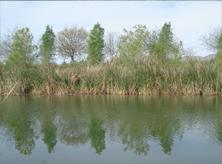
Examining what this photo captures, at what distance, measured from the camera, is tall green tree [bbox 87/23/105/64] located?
33312mm

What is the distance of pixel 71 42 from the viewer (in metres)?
41.7

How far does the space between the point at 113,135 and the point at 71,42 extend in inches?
1376

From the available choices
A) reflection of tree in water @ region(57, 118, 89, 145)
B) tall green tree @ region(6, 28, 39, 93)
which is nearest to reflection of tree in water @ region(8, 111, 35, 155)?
reflection of tree in water @ region(57, 118, 89, 145)

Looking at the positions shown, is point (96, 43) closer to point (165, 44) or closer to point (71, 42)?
point (71, 42)

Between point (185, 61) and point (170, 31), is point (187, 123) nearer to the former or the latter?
point (185, 61)

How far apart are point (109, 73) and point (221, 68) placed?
545 centimetres

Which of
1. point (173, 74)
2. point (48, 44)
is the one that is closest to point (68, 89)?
point (173, 74)

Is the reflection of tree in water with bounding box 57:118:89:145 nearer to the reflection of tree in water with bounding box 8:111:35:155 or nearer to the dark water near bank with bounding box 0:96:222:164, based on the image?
the dark water near bank with bounding box 0:96:222:164

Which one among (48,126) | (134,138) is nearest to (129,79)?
(48,126)

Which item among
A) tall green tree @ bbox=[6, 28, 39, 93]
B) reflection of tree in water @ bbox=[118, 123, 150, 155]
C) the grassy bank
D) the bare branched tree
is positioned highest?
the bare branched tree

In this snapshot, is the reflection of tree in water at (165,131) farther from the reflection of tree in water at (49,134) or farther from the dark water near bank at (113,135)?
the reflection of tree in water at (49,134)

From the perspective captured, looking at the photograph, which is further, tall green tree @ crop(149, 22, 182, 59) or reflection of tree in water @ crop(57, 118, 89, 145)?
tall green tree @ crop(149, 22, 182, 59)

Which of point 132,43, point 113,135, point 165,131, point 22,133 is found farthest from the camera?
point 132,43

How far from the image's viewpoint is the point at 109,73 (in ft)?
54.5
